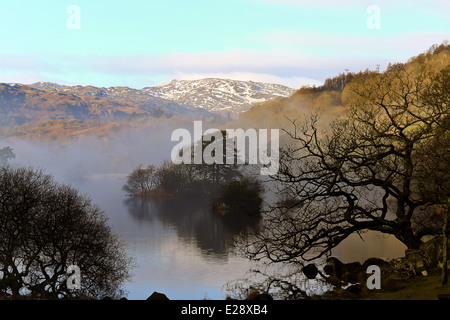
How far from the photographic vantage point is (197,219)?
3342 inches

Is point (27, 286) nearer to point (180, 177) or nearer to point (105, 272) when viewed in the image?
point (105, 272)

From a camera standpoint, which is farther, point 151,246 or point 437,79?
point 151,246

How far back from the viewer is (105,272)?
38094 millimetres

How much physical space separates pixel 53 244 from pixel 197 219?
160 feet

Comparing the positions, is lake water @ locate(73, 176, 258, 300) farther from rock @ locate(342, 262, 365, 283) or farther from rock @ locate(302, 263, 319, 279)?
rock @ locate(342, 262, 365, 283)

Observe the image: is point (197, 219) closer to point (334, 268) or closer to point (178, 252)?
point (178, 252)

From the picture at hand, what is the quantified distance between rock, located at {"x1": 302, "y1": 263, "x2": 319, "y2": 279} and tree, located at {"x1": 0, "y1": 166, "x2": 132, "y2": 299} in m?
12.1

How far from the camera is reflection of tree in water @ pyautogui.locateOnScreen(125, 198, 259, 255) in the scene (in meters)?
62.5

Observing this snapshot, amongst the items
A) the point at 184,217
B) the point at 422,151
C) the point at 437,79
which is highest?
the point at 437,79

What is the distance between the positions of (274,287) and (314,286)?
2.30 m

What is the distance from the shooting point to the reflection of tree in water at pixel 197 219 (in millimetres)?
62484

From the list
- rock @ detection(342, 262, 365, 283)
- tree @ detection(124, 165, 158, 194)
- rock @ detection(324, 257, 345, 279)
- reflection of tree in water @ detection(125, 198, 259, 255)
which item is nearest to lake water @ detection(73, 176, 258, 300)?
reflection of tree in water @ detection(125, 198, 259, 255)
